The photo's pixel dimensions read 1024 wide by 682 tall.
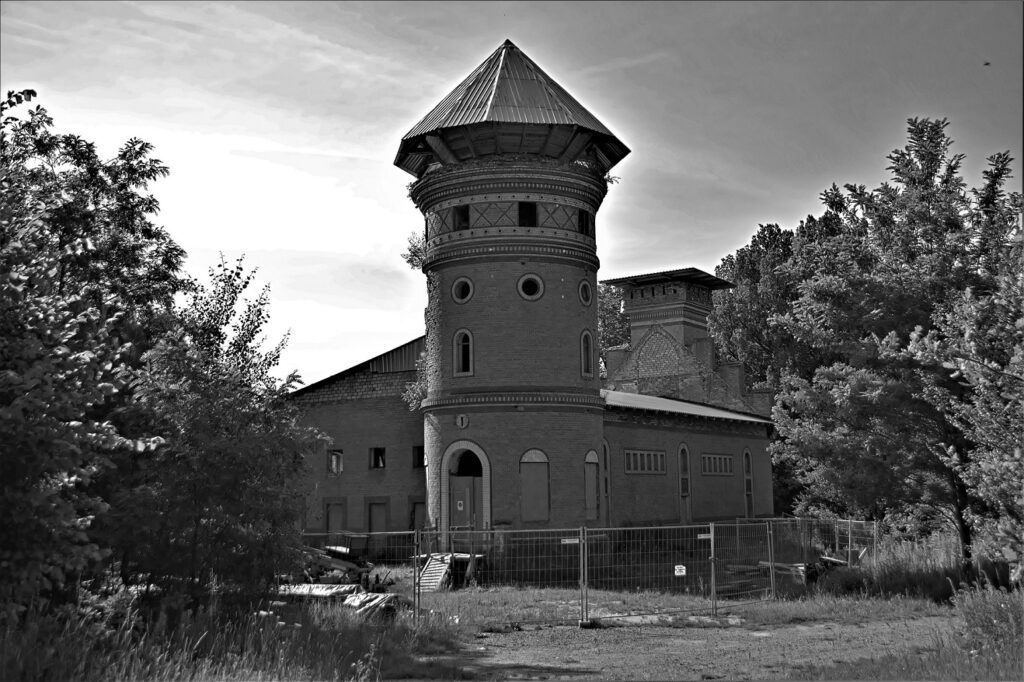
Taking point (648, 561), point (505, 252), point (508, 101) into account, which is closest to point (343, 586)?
point (648, 561)

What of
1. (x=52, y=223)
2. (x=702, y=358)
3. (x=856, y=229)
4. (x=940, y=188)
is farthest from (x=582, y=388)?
(x=702, y=358)

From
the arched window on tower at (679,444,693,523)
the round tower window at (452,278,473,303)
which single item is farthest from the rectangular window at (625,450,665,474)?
the round tower window at (452,278,473,303)

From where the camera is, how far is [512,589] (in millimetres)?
24453

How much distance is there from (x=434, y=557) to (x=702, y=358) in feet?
98.2

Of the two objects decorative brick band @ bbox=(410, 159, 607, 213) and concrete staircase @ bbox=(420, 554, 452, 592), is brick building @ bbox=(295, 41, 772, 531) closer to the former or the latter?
decorative brick band @ bbox=(410, 159, 607, 213)

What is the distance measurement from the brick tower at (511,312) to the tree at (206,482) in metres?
14.1

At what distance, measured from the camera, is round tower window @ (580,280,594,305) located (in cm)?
3035

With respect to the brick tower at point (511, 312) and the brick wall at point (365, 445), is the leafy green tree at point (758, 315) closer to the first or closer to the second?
the brick wall at point (365, 445)

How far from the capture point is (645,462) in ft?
126

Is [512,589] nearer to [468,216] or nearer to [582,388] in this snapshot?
[582,388]

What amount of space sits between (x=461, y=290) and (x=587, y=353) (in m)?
4.21

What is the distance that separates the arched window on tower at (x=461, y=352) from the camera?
97.0 ft

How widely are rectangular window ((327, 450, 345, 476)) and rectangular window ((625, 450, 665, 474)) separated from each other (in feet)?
33.8

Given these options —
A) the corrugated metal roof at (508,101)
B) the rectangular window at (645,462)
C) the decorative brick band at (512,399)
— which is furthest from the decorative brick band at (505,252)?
the rectangular window at (645,462)
